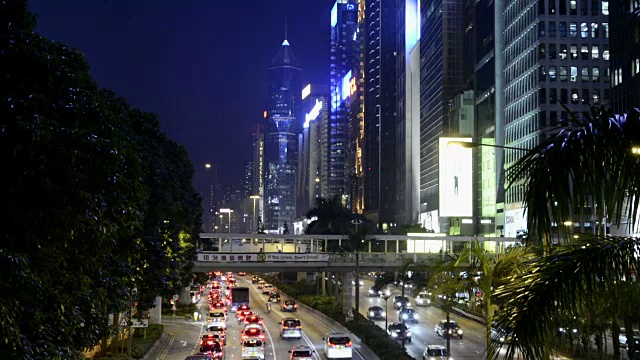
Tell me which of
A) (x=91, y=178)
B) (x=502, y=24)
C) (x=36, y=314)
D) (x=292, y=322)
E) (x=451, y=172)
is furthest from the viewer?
(x=451, y=172)

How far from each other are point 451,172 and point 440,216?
8048mm

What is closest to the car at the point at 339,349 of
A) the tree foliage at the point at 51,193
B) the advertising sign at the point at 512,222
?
the tree foliage at the point at 51,193

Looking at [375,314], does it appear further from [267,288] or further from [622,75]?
[267,288]

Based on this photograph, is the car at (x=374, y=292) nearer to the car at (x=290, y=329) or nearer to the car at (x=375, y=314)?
the car at (x=375, y=314)

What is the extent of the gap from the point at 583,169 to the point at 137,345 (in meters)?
42.2

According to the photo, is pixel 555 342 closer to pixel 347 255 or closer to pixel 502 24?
pixel 347 255

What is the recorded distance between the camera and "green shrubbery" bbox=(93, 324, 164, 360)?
4038cm

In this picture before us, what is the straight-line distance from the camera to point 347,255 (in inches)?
2864

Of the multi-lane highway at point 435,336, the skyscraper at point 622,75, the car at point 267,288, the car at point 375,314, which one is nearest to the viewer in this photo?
the multi-lane highway at point 435,336

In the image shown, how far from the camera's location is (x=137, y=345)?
46.8m

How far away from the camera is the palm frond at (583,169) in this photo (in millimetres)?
7750

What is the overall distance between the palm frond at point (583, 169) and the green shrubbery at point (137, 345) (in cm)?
3284

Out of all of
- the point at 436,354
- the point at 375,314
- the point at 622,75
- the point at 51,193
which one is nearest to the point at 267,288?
the point at 375,314

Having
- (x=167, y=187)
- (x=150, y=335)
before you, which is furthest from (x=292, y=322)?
(x=167, y=187)
